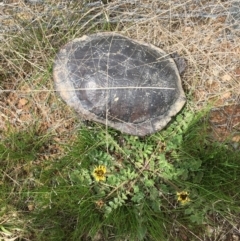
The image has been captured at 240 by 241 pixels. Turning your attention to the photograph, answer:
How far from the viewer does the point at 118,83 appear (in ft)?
6.54

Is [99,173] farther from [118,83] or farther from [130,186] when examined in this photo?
[118,83]

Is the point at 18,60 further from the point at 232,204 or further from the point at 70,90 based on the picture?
the point at 232,204

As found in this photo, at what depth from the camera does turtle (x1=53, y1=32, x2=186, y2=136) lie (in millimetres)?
2002

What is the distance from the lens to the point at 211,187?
2.05m

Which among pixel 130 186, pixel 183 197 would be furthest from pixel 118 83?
pixel 183 197

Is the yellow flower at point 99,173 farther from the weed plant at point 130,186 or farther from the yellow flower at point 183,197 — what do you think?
the yellow flower at point 183,197

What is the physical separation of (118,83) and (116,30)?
46cm

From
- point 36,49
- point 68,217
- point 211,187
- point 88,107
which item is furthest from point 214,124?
point 36,49

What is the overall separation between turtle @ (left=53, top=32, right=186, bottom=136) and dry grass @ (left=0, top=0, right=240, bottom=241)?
0.52 feet

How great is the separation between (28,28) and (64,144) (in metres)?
0.74

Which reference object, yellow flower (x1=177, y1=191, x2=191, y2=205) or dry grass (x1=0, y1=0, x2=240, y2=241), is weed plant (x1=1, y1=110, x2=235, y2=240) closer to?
yellow flower (x1=177, y1=191, x2=191, y2=205)

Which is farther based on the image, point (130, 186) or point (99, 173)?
point (130, 186)

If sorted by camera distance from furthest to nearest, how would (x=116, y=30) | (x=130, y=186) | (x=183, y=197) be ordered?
1. (x=116, y=30)
2. (x=130, y=186)
3. (x=183, y=197)

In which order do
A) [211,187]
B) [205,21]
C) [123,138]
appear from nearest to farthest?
[211,187] → [123,138] → [205,21]
